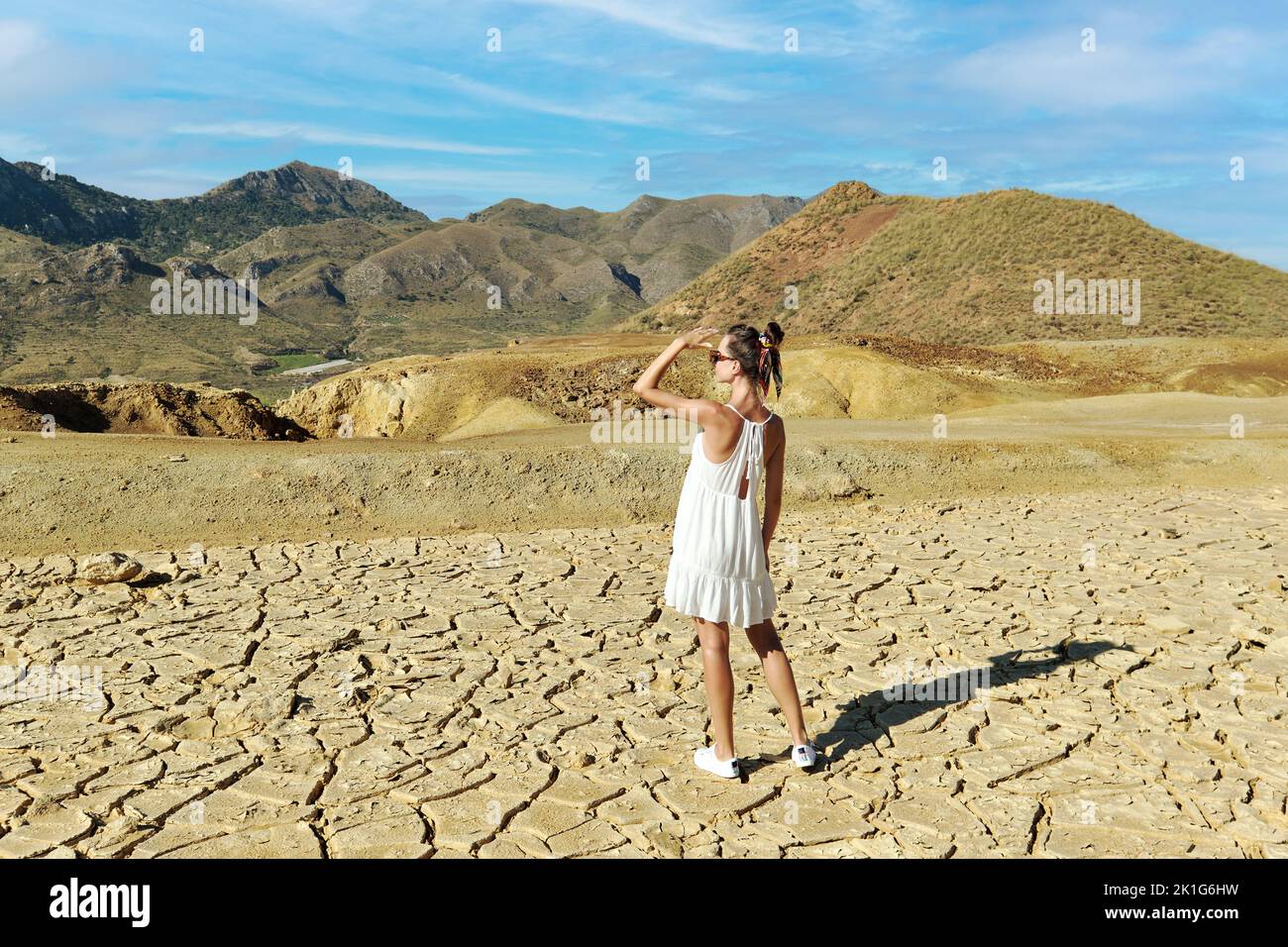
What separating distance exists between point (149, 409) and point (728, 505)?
17.0m

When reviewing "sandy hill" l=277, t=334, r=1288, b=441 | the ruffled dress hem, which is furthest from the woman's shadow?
"sandy hill" l=277, t=334, r=1288, b=441

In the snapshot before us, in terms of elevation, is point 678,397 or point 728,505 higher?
point 678,397

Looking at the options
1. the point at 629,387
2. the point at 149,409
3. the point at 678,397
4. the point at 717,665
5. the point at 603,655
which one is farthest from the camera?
the point at 629,387

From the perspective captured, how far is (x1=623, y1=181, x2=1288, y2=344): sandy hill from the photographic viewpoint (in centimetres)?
4216

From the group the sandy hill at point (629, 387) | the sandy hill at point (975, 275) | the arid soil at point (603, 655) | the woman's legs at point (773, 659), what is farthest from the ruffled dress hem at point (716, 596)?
the sandy hill at point (975, 275)

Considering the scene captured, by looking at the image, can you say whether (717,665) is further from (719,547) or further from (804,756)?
(804,756)

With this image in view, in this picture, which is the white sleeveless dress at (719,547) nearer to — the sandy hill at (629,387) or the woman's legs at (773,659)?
the woman's legs at (773,659)

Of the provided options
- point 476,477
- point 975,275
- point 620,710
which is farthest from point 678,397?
point 975,275

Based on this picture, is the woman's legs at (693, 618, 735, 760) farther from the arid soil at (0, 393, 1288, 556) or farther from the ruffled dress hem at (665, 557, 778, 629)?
the arid soil at (0, 393, 1288, 556)

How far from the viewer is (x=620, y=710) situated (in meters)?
5.30

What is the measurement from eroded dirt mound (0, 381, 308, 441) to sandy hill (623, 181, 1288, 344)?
34393 millimetres

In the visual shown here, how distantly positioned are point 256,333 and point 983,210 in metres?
56.7

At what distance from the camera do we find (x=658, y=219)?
580 feet

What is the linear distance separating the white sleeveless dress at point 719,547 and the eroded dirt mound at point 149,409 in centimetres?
1441
